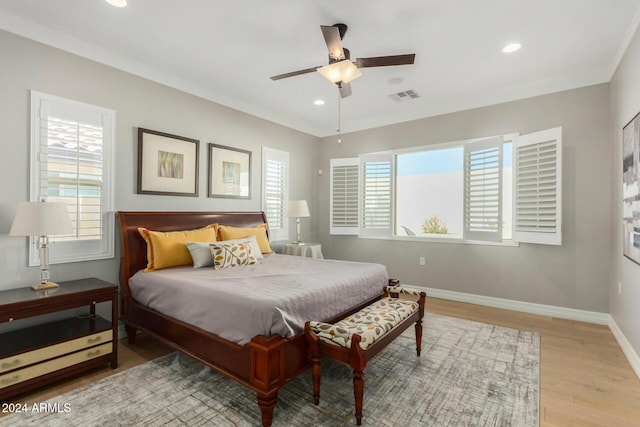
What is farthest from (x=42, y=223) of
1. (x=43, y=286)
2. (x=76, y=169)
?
(x=76, y=169)

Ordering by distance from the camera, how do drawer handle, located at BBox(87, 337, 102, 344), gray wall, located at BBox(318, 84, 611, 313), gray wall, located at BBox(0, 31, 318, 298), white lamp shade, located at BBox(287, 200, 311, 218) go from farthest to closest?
white lamp shade, located at BBox(287, 200, 311, 218)
gray wall, located at BBox(318, 84, 611, 313)
gray wall, located at BBox(0, 31, 318, 298)
drawer handle, located at BBox(87, 337, 102, 344)

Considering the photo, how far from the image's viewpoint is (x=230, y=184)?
14.2 ft

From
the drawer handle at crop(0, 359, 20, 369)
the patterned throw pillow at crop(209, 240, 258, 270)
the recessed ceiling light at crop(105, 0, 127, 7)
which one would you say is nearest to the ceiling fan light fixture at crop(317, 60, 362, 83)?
the recessed ceiling light at crop(105, 0, 127, 7)

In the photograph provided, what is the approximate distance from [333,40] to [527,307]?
3920 mm

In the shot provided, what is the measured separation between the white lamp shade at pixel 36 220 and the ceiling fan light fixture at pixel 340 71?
239 centimetres

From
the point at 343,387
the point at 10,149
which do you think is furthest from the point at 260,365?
the point at 10,149

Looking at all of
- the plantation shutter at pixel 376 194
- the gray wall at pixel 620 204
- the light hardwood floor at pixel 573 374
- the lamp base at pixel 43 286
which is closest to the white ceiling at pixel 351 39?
the gray wall at pixel 620 204

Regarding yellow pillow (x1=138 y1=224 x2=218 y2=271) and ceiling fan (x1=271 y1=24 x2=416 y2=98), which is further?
yellow pillow (x1=138 y1=224 x2=218 y2=271)

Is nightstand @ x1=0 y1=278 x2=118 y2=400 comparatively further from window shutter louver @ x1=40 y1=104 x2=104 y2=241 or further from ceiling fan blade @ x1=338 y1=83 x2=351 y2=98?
ceiling fan blade @ x1=338 y1=83 x2=351 y2=98

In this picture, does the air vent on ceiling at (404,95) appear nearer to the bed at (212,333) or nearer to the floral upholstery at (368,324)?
the bed at (212,333)

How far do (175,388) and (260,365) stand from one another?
89 centimetres

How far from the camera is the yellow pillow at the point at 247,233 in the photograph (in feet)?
12.4

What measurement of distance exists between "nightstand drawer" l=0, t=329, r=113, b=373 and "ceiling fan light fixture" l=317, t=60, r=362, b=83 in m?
2.78

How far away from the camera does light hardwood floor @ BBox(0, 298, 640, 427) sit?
1.97m
